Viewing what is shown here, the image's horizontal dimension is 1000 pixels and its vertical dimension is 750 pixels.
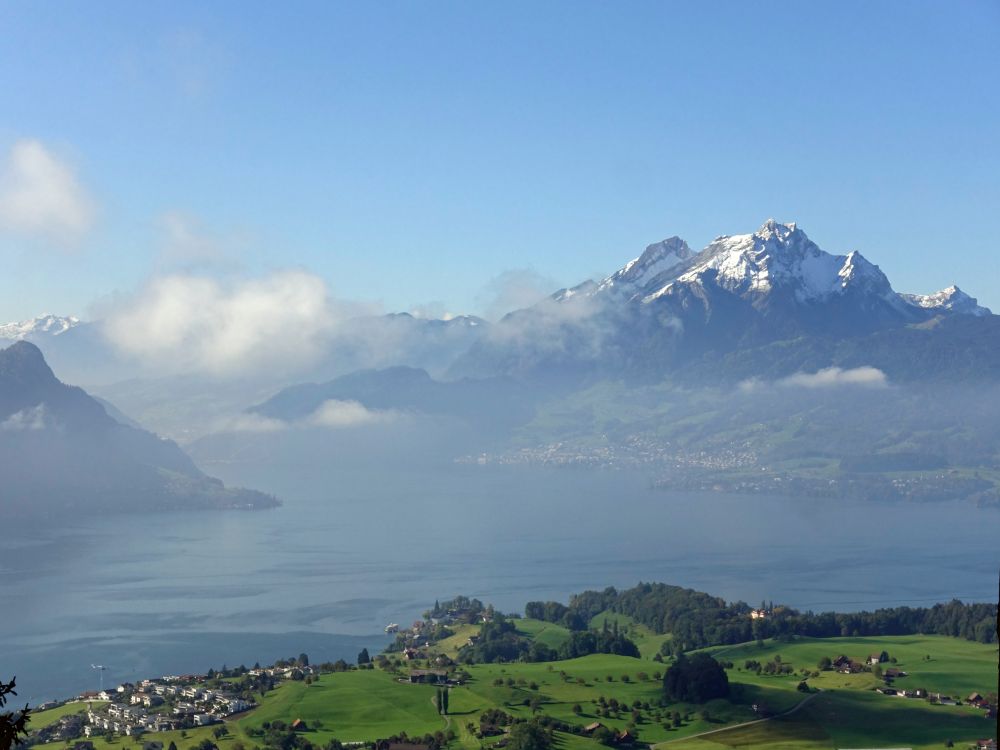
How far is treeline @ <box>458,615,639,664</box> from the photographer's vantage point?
41.4 meters

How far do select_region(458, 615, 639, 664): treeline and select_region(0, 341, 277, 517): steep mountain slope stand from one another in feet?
213

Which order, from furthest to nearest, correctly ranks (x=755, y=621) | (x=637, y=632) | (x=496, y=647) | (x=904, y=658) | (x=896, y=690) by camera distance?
1. (x=637, y=632)
2. (x=755, y=621)
3. (x=496, y=647)
4. (x=904, y=658)
5. (x=896, y=690)

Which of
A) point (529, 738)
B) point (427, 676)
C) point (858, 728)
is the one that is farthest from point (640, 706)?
point (427, 676)

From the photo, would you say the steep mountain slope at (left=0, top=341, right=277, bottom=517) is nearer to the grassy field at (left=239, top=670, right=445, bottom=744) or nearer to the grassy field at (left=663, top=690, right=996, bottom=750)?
the grassy field at (left=239, top=670, right=445, bottom=744)

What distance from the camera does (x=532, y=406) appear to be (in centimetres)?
19200

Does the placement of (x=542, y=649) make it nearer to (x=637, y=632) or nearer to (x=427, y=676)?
(x=427, y=676)

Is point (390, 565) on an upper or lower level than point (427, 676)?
upper

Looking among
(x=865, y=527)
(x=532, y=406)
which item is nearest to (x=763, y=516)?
(x=865, y=527)

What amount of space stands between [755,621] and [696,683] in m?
12.1

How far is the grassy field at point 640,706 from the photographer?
30.6 meters

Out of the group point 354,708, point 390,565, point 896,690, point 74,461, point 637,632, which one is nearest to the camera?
point 354,708

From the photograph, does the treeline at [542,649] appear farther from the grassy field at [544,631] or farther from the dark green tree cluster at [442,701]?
the dark green tree cluster at [442,701]

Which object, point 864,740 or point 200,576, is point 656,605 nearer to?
point 864,740

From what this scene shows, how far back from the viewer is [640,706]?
3350 cm
